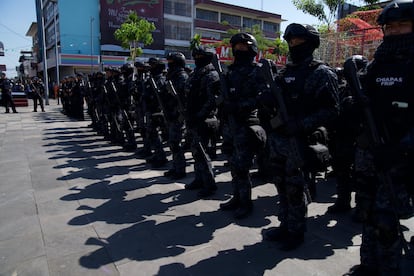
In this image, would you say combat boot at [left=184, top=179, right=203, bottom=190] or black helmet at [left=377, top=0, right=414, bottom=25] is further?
combat boot at [left=184, top=179, right=203, bottom=190]

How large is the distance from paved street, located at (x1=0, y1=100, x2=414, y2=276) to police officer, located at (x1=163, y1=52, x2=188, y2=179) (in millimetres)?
261

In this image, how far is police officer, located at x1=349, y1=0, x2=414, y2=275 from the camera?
210 cm

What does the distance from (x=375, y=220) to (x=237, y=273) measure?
1172 millimetres

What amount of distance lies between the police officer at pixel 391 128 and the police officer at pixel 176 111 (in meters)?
3.23

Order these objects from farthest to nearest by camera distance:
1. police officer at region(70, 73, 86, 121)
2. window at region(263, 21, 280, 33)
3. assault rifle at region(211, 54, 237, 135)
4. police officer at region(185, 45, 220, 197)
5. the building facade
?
1. window at region(263, 21, 280, 33)
2. the building facade
3. police officer at region(70, 73, 86, 121)
4. police officer at region(185, 45, 220, 197)
5. assault rifle at region(211, 54, 237, 135)

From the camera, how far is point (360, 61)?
13.3 feet

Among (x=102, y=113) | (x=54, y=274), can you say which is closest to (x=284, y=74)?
(x=54, y=274)

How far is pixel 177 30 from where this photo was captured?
42.4 m

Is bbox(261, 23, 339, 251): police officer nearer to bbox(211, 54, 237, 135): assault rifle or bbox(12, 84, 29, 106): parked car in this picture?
bbox(211, 54, 237, 135): assault rifle

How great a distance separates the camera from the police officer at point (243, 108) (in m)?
3.64

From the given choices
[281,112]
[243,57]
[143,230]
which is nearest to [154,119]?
[243,57]

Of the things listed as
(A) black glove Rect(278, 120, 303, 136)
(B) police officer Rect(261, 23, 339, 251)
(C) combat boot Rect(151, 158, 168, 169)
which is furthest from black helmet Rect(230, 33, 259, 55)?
(C) combat boot Rect(151, 158, 168, 169)

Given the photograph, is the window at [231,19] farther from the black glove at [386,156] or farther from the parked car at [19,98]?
the black glove at [386,156]

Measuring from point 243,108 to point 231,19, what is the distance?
1835 inches
